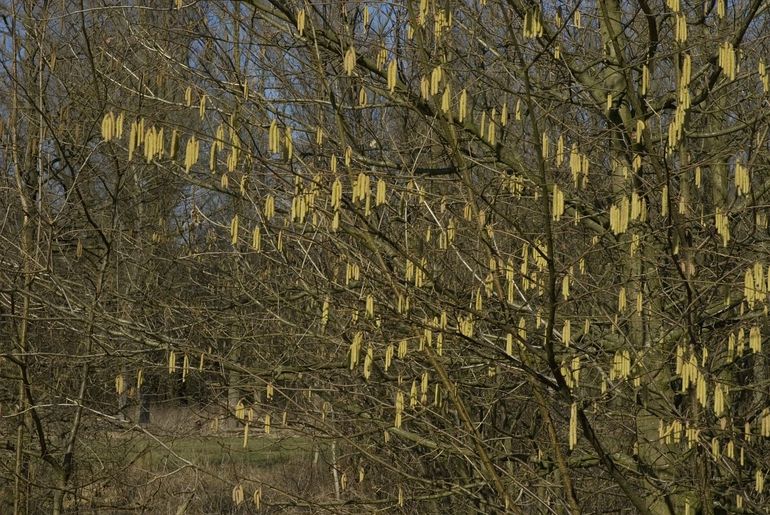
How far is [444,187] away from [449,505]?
91.1 inches

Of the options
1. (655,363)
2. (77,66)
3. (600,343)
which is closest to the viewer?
(655,363)

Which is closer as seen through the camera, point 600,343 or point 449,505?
point 600,343

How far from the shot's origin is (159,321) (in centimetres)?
617

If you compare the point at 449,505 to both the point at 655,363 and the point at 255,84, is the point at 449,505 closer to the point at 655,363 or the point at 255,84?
the point at 655,363

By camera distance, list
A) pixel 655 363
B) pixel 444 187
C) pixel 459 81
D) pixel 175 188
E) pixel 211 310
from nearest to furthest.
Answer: pixel 655 363, pixel 444 187, pixel 211 310, pixel 459 81, pixel 175 188

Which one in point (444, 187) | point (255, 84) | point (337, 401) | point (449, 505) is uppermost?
point (255, 84)

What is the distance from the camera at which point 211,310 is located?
5.55 m

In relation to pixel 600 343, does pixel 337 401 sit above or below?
below

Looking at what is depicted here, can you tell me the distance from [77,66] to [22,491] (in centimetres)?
323

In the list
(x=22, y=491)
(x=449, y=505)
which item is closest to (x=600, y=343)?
(x=449, y=505)

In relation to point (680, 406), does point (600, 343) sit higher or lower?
higher

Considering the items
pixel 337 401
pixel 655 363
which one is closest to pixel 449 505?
pixel 337 401

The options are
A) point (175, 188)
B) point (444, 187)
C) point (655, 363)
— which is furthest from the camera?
point (175, 188)

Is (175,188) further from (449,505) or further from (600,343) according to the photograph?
(600,343)
